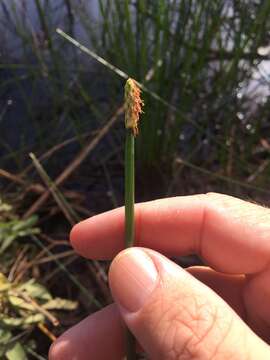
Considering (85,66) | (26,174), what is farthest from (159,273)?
(85,66)

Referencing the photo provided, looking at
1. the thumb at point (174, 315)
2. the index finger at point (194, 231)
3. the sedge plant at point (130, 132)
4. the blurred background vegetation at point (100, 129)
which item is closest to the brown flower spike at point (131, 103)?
the sedge plant at point (130, 132)

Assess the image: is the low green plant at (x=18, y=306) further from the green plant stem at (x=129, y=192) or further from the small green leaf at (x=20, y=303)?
the green plant stem at (x=129, y=192)

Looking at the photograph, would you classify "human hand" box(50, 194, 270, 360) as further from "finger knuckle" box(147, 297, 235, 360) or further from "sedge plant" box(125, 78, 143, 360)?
"sedge plant" box(125, 78, 143, 360)

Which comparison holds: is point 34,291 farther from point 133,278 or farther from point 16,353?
point 133,278

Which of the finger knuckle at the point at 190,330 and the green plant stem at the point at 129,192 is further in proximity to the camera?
the finger knuckle at the point at 190,330

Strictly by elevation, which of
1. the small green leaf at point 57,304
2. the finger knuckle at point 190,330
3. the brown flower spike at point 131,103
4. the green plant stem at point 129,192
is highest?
the brown flower spike at point 131,103
